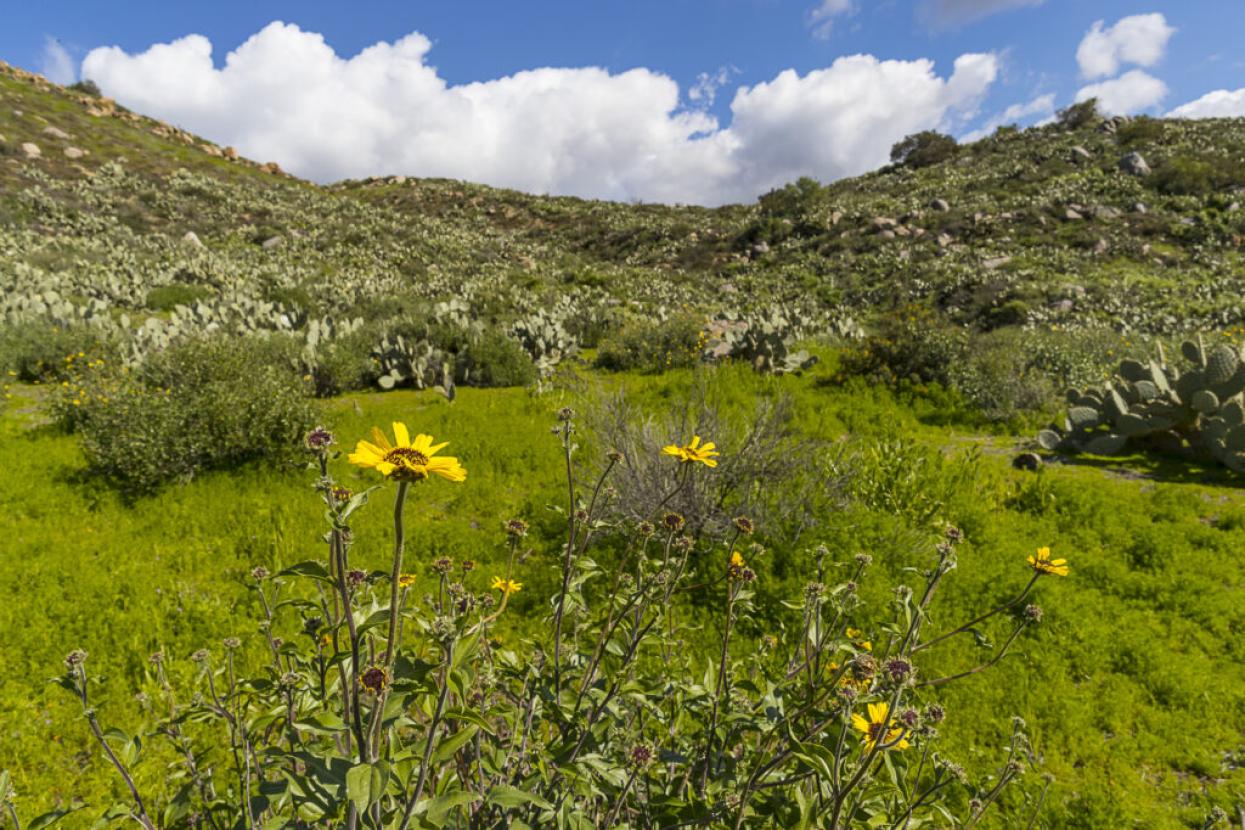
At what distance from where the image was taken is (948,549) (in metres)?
1.65

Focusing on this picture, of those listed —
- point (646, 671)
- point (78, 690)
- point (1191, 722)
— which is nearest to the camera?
point (78, 690)

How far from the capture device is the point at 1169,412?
260 inches

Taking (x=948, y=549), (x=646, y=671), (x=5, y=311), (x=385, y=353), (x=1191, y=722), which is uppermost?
(x=5, y=311)

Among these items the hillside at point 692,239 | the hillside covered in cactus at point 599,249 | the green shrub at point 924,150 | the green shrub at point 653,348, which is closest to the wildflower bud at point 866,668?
the hillside covered in cactus at point 599,249

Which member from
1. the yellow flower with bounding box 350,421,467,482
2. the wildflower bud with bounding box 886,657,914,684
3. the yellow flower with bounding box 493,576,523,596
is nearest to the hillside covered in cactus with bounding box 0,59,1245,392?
the yellow flower with bounding box 493,576,523,596

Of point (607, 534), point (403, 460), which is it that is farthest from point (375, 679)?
point (607, 534)

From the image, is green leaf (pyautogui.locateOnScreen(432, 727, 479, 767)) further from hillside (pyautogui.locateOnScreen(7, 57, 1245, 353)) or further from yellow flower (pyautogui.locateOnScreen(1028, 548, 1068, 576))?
hillside (pyautogui.locateOnScreen(7, 57, 1245, 353))

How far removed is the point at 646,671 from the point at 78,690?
280 centimetres

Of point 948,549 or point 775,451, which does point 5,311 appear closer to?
point 775,451

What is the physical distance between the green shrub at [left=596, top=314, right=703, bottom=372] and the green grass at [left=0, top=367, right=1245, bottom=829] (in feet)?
13.1

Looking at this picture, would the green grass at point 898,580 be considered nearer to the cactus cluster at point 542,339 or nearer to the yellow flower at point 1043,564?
the yellow flower at point 1043,564

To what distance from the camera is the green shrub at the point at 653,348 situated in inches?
423

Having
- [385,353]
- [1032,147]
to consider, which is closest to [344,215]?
[385,353]

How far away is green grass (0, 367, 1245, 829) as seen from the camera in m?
3.03
